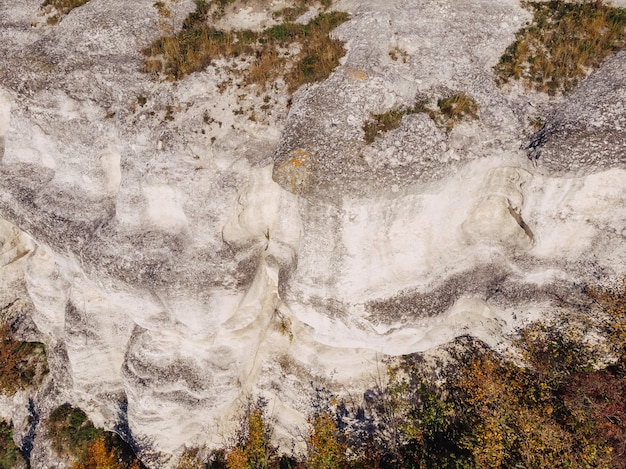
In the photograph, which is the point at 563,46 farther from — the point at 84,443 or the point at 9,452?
the point at 9,452

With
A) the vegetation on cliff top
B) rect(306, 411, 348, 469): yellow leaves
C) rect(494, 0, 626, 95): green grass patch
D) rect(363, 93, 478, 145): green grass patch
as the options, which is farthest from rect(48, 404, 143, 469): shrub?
rect(494, 0, 626, 95): green grass patch

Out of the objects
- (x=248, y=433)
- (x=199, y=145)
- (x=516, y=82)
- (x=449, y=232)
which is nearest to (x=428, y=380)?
(x=449, y=232)

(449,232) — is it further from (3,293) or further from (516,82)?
(3,293)

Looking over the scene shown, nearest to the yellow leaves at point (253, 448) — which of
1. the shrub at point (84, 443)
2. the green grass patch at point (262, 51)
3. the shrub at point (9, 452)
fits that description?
the shrub at point (84, 443)

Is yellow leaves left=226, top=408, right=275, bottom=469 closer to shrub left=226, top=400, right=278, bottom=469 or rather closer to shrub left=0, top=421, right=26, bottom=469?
shrub left=226, top=400, right=278, bottom=469

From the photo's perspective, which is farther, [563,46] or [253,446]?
[253,446]

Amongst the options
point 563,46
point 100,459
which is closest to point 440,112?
point 563,46
